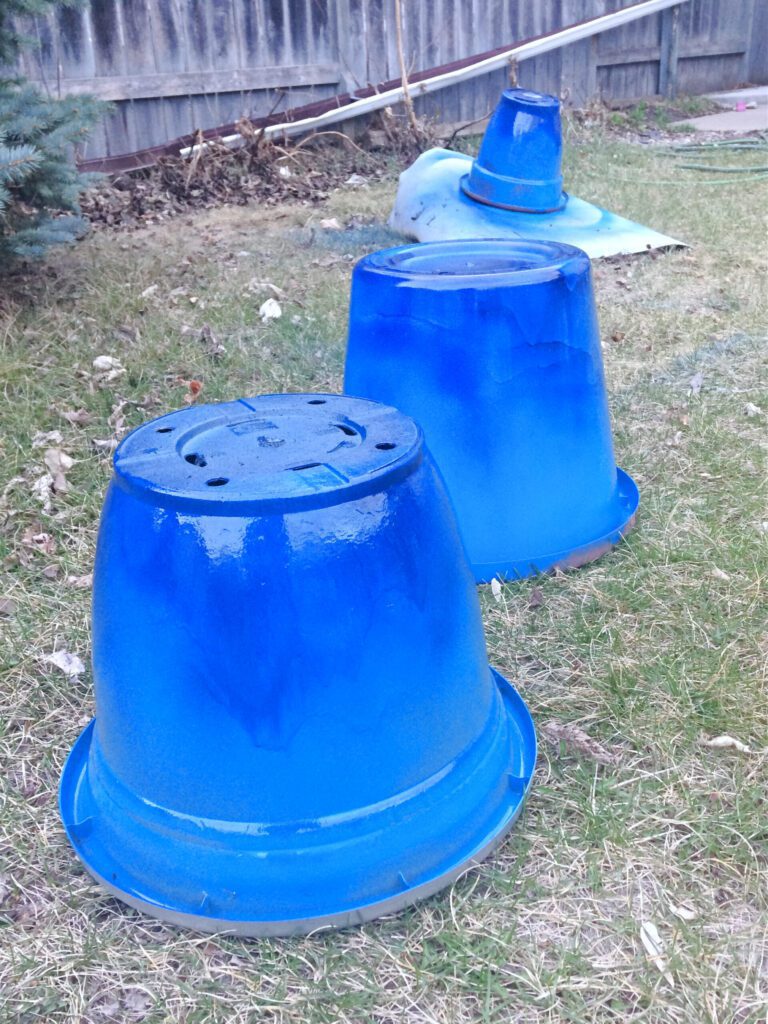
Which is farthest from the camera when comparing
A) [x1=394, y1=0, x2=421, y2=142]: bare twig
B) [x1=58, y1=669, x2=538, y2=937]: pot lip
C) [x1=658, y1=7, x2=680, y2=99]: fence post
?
[x1=658, y1=7, x2=680, y2=99]: fence post

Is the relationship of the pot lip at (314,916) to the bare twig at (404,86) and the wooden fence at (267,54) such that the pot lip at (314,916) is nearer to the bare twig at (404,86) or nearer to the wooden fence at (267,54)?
the wooden fence at (267,54)

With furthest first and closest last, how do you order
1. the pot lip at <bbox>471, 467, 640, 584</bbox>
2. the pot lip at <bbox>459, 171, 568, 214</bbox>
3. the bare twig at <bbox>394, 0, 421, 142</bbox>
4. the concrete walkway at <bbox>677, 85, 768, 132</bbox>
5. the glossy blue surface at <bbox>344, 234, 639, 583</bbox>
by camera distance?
the concrete walkway at <bbox>677, 85, 768, 132</bbox> → the bare twig at <bbox>394, 0, 421, 142</bbox> → the pot lip at <bbox>459, 171, 568, 214</bbox> → the pot lip at <bbox>471, 467, 640, 584</bbox> → the glossy blue surface at <bbox>344, 234, 639, 583</bbox>

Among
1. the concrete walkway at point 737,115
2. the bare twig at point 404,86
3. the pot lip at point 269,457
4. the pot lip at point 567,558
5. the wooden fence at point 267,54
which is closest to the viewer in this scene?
the pot lip at point 269,457

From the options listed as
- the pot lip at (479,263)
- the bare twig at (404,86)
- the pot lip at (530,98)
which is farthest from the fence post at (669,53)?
the pot lip at (479,263)

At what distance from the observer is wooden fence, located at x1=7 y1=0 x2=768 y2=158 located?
6.73 m

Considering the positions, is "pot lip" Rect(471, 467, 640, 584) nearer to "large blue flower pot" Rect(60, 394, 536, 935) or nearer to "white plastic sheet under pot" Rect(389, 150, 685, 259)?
"large blue flower pot" Rect(60, 394, 536, 935)

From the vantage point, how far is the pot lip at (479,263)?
2428mm

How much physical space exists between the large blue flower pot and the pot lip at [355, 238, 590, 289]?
75cm

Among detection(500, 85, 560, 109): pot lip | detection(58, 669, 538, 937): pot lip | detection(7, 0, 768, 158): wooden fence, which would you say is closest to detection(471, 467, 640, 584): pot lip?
detection(58, 669, 538, 937): pot lip

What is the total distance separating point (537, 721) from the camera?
2.17 metres

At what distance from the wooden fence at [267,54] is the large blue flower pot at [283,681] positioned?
5316 millimetres

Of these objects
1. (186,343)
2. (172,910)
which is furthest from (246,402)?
(186,343)

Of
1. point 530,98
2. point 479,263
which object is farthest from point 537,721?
point 530,98

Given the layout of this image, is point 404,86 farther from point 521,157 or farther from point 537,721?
point 537,721
